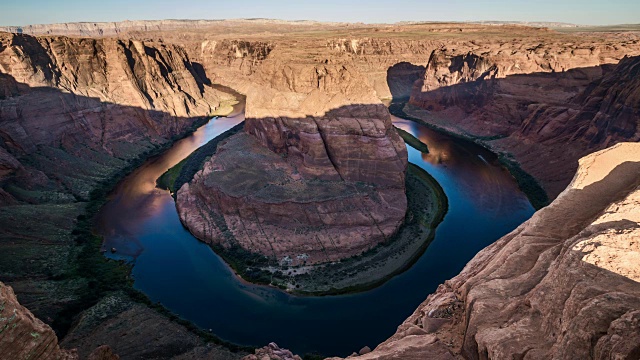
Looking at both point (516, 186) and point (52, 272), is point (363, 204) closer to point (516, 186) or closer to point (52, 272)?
point (516, 186)

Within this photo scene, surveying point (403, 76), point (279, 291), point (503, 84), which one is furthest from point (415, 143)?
point (403, 76)

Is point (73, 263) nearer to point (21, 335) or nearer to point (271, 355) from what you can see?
point (21, 335)

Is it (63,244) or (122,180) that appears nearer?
(63,244)

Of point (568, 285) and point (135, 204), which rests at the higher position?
point (135, 204)

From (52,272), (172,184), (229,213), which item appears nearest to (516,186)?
(229,213)

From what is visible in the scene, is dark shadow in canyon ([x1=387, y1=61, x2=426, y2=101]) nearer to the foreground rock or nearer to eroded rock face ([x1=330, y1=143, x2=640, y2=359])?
eroded rock face ([x1=330, y1=143, x2=640, y2=359])

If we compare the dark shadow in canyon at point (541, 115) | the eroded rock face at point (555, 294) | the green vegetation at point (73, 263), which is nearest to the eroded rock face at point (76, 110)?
the green vegetation at point (73, 263)
